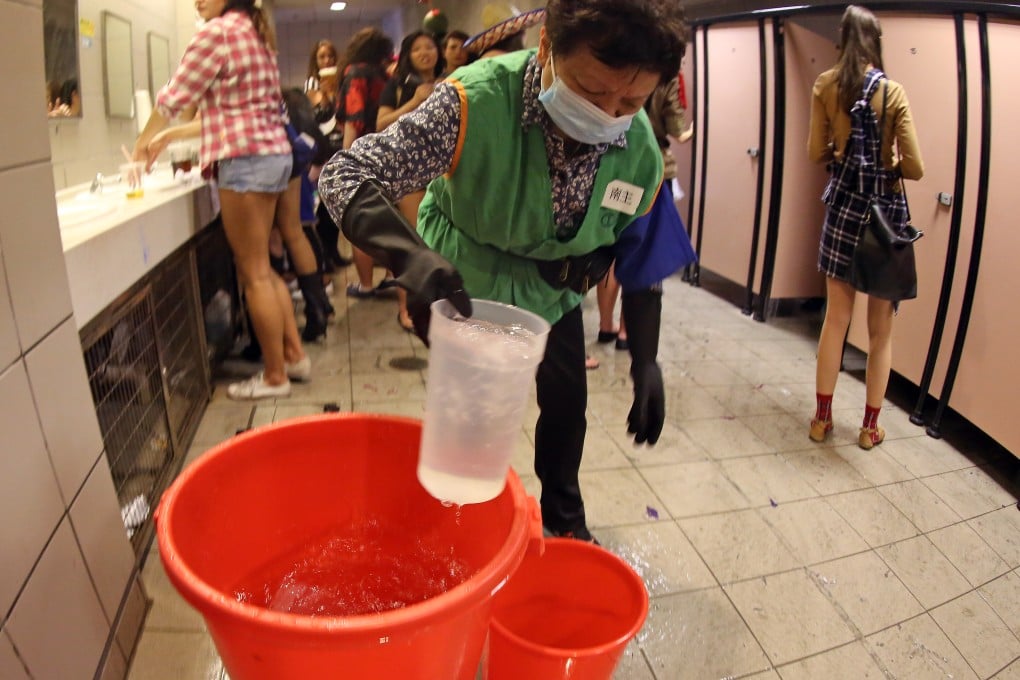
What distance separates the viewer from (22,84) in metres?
0.92

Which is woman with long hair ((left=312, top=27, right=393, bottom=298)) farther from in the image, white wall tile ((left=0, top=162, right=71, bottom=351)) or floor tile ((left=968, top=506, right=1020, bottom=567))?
floor tile ((left=968, top=506, right=1020, bottom=567))

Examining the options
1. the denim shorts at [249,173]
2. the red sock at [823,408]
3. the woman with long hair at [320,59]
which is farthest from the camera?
the woman with long hair at [320,59]

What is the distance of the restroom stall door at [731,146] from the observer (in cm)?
351

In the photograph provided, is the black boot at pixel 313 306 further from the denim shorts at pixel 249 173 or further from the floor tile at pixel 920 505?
the floor tile at pixel 920 505

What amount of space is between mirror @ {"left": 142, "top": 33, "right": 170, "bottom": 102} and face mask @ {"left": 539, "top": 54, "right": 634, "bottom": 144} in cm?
266

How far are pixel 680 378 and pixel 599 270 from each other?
5.60 ft

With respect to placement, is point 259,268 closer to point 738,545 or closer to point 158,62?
point 158,62

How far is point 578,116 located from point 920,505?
6.10ft

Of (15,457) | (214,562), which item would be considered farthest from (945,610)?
(15,457)

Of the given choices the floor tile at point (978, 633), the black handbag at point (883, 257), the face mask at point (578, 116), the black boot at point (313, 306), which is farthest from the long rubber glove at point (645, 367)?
the black boot at point (313, 306)

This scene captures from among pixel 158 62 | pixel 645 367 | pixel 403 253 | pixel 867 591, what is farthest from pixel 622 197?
pixel 158 62

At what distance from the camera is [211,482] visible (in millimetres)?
828

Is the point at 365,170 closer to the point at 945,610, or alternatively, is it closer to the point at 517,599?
the point at 517,599

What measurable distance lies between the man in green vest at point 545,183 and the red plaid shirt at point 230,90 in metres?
1.18
